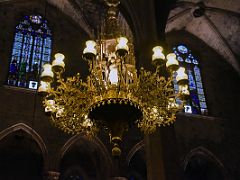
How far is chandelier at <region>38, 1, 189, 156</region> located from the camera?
591 centimetres

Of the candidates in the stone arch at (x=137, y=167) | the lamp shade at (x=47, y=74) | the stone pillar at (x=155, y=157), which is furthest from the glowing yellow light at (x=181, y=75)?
the stone arch at (x=137, y=167)

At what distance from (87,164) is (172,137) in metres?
6.26

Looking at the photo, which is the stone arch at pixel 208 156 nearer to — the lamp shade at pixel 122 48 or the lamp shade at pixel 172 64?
the lamp shade at pixel 172 64

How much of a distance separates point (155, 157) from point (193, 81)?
7.81 meters

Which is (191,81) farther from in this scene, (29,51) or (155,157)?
(155,157)

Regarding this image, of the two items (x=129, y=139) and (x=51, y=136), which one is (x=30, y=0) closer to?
(x=51, y=136)

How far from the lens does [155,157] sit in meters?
7.67

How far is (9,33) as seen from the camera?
13117mm

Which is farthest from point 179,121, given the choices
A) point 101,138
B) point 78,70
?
point 78,70

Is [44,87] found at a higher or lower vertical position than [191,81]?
lower

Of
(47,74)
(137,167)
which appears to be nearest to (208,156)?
(137,167)

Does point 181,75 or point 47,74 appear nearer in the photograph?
point 47,74

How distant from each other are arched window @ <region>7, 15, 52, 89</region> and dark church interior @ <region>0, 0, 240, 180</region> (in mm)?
34

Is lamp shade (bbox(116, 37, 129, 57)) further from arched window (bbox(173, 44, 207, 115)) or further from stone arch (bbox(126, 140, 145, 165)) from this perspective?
arched window (bbox(173, 44, 207, 115))
